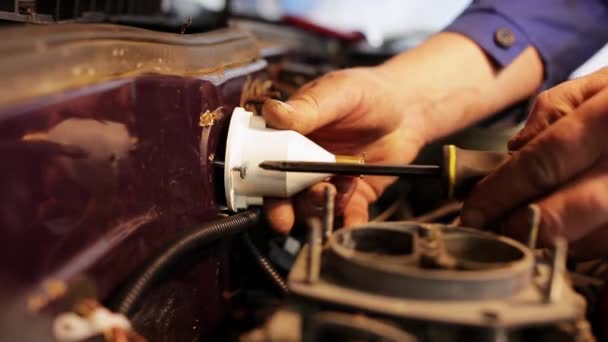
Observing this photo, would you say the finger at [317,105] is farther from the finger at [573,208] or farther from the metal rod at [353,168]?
the finger at [573,208]

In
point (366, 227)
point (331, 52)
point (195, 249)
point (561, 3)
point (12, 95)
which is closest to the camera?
point (12, 95)

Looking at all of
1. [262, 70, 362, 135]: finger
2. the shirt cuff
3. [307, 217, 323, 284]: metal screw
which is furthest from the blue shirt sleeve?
[307, 217, 323, 284]: metal screw

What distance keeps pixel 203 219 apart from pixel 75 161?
0.22 meters

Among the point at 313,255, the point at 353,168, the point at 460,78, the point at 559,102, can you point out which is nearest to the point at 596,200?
the point at 559,102

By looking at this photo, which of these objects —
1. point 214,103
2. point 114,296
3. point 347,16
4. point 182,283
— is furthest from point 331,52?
point 114,296

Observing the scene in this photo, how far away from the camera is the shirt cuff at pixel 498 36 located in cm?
118

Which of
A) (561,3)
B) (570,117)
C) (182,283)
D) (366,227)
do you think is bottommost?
(182,283)

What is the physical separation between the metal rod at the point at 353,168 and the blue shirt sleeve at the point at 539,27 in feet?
2.10

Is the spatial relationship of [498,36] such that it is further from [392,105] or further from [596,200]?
[596,200]

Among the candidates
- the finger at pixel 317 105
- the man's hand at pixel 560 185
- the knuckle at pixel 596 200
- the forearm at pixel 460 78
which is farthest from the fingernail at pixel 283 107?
the forearm at pixel 460 78

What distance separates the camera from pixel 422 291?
0.41m

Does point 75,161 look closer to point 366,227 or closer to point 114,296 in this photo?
point 114,296

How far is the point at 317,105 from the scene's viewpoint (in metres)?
0.77

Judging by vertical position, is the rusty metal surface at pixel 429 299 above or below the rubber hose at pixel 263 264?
above
